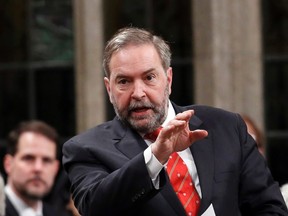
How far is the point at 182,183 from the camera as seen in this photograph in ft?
15.5

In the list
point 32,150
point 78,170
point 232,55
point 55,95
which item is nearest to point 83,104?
point 55,95

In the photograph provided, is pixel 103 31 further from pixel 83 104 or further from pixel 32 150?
pixel 32 150

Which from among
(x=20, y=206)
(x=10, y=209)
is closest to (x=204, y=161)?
(x=10, y=209)

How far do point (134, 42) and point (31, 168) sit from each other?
11.3 feet

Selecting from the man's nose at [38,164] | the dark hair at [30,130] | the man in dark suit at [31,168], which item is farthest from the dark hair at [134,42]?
the dark hair at [30,130]

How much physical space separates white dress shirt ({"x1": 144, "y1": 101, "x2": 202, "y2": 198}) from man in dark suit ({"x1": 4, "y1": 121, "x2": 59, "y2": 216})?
3.13 meters

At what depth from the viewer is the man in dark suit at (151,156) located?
4.48 meters

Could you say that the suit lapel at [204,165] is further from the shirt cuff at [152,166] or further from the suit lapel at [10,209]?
the suit lapel at [10,209]

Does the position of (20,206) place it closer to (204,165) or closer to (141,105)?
(204,165)

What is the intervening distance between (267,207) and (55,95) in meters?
10.2

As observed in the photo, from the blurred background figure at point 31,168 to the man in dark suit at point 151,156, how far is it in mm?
3104

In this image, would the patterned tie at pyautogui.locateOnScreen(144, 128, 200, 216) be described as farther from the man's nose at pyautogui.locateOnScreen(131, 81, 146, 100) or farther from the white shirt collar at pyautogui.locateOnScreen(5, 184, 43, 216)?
the white shirt collar at pyautogui.locateOnScreen(5, 184, 43, 216)

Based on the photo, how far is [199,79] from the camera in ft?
46.1

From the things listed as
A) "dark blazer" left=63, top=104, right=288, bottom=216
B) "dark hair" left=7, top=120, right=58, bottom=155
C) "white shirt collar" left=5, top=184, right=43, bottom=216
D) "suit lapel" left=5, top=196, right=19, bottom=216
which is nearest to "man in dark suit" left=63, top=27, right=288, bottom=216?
"dark blazer" left=63, top=104, right=288, bottom=216
